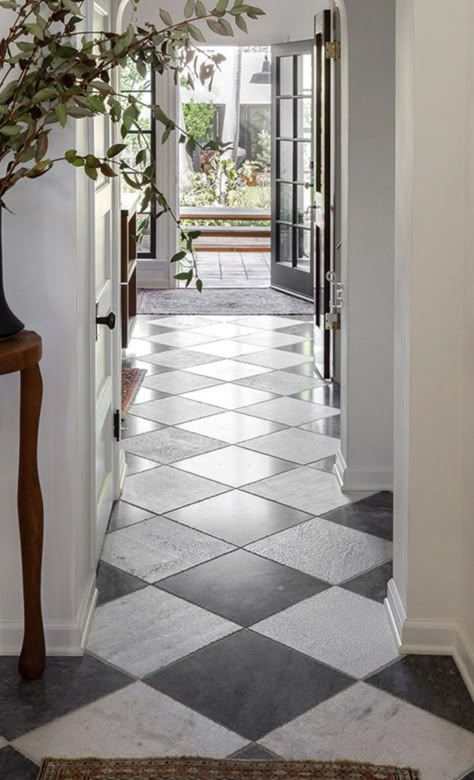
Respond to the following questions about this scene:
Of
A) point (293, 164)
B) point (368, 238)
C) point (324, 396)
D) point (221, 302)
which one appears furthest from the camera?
point (221, 302)

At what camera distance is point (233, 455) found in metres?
5.25

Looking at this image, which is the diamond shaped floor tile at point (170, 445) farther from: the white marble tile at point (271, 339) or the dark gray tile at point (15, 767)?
the dark gray tile at point (15, 767)

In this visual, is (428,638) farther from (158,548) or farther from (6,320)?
(6,320)

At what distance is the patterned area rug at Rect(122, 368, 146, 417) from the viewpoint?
6152mm

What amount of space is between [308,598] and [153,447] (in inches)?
75.4

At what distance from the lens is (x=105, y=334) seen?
13.7 ft

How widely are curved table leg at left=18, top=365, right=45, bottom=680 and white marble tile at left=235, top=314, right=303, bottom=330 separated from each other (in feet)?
18.3

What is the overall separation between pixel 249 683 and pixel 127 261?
402 cm

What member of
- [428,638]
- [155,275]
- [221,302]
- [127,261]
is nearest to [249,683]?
[428,638]

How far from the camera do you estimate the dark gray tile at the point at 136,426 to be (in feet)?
18.4

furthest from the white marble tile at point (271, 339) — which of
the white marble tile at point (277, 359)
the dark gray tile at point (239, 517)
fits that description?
the dark gray tile at point (239, 517)

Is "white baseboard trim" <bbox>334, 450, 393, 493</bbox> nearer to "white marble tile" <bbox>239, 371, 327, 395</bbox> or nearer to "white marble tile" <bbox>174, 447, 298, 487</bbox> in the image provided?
"white marble tile" <bbox>174, 447, 298, 487</bbox>

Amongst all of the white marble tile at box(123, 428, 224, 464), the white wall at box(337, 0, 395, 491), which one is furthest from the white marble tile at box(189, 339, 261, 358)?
the white wall at box(337, 0, 395, 491)

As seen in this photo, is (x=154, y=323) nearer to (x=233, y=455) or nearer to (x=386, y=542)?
(x=233, y=455)
